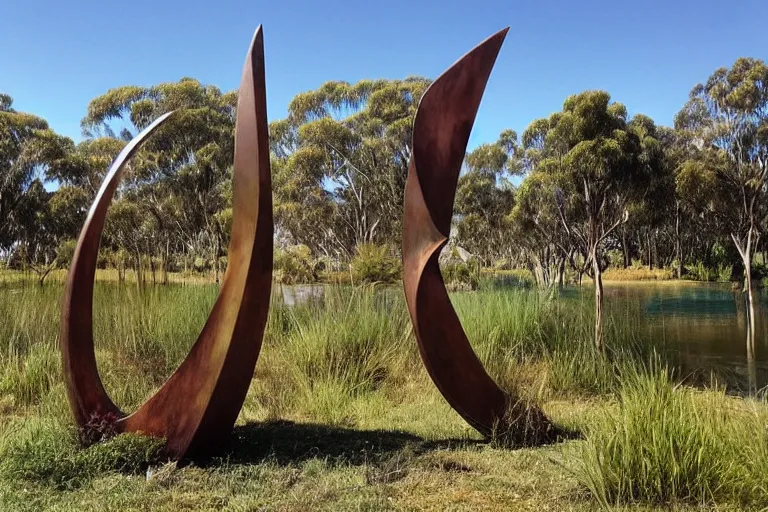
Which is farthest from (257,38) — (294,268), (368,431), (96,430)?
(294,268)

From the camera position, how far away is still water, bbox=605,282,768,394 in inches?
285

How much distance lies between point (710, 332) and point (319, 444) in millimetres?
10345

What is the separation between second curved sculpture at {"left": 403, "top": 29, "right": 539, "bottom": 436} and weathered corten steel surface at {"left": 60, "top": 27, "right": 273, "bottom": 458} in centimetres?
Answer: 83

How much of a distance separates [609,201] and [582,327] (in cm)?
947

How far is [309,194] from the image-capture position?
2580 centimetres

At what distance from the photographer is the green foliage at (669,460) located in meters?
2.50

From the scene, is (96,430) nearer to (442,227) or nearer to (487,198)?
(442,227)

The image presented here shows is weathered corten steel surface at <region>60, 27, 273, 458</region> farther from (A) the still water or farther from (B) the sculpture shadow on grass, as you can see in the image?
(A) the still water

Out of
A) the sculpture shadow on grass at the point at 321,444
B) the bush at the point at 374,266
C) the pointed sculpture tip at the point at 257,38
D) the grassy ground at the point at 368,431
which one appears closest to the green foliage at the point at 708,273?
the bush at the point at 374,266

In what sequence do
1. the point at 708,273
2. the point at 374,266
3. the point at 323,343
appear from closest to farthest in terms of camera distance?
the point at 323,343
the point at 374,266
the point at 708,273

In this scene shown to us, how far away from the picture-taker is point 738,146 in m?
14.8

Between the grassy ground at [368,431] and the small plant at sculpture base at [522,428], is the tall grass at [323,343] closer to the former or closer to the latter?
the grassy ground at [368,431]

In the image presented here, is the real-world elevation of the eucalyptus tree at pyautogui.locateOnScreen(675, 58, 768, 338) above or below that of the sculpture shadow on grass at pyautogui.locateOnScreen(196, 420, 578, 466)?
above

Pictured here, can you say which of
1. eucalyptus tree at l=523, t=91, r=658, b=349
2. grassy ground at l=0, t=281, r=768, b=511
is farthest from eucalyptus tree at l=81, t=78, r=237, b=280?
grassy ground at l=0, t=281, r=768, b=511
